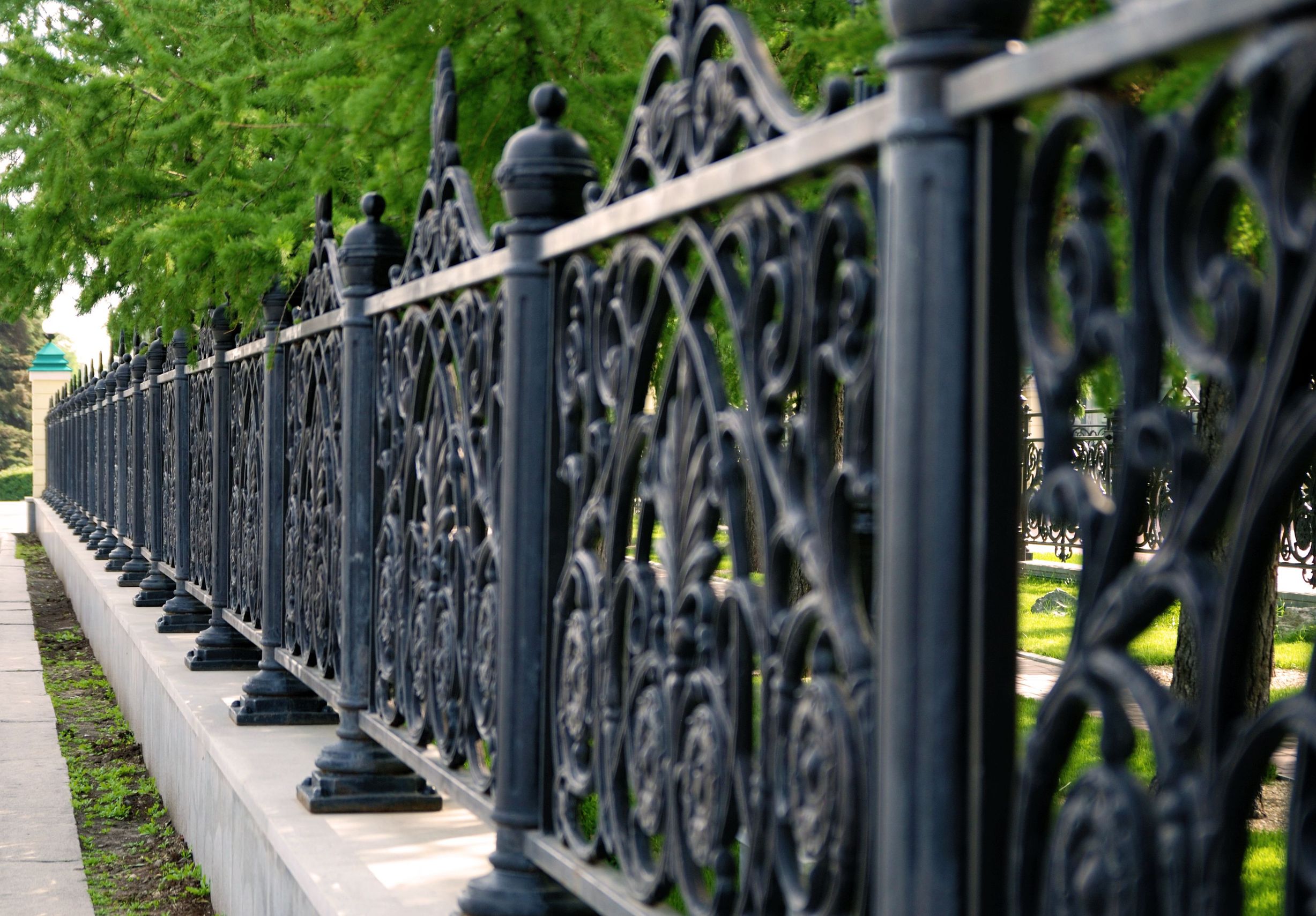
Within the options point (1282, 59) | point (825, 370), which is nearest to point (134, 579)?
point (825, 370)

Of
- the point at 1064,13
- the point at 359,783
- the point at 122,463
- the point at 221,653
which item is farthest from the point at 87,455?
the point at 1064,13

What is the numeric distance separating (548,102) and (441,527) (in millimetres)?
1240

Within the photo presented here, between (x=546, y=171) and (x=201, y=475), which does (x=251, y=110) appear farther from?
(x=546, y=171)

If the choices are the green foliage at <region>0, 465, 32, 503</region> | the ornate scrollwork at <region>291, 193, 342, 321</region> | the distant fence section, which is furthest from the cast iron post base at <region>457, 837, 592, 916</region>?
the green foliage at <region>0, 465, 32, 503</region>

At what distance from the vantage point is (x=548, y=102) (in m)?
3.30

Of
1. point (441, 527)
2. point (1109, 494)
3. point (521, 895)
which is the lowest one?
point (521, 895)

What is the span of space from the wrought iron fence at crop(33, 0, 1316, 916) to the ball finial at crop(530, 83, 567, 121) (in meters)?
0.01

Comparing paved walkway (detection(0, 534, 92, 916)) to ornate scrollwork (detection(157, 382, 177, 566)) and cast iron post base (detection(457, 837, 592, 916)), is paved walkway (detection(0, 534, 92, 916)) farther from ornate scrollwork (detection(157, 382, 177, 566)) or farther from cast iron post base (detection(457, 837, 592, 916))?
cast iron post base (detection(457, 837, 592, 916))

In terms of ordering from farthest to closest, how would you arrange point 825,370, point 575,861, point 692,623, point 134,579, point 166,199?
point 134,579 < point 166,199 < point 575,861 < point 692,623 < point 825,370

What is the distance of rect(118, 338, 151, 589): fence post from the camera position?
41.6 feet

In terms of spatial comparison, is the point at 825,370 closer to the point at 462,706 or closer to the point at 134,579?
the point at 462,706

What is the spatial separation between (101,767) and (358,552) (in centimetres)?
494

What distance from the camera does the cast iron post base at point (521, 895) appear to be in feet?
10.7

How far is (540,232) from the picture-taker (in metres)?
3.25
